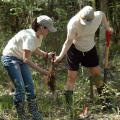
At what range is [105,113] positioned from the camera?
605 centimetres

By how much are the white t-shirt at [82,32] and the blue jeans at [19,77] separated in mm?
946

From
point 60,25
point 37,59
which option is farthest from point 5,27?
point 37,59

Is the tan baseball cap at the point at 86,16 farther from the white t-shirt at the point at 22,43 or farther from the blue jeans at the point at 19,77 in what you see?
the blue jeans at the point at 19,77

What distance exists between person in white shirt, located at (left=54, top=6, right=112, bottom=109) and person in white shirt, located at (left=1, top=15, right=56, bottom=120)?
2.36ft

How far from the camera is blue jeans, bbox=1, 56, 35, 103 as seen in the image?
521cm

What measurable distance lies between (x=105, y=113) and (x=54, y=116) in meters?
0.77

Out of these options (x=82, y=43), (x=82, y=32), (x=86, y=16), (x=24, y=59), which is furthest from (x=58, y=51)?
(x=24, y=59)

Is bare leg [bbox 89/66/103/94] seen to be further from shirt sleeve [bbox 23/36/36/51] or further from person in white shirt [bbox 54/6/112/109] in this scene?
shirt sleeve [bbox 23/36/36/51]

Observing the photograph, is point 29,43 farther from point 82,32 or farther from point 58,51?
point 58,51

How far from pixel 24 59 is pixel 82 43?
4.60 ft

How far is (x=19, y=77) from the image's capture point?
5.23 m

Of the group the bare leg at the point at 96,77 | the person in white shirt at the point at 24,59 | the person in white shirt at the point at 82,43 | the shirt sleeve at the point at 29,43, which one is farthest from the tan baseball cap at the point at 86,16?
the shirt sleeve at the point at 29,43

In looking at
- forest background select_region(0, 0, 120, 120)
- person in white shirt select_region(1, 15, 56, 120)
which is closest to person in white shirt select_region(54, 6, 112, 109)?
forest background select_region(0, 0, 120, 120)

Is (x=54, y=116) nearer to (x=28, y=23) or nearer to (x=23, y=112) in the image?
(x=23, y=112)
